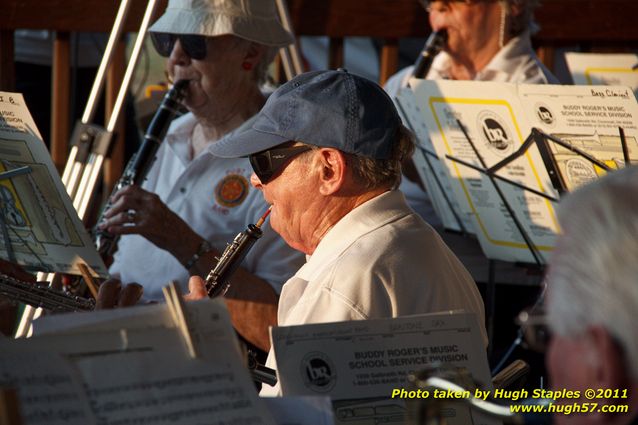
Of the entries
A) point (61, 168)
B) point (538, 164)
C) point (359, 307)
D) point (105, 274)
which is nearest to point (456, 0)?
point (538, 164)

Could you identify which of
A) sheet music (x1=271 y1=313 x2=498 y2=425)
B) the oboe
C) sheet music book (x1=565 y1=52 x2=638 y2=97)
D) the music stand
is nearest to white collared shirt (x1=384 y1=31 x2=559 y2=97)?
sheet music book (x1=565 y1=52 x2=638 y2=97)

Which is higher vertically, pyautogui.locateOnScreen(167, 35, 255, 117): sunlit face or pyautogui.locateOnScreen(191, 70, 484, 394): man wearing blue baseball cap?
pyautogui.locateOnScreen(191, 70, 484, 394): man wearing blue baseball cap

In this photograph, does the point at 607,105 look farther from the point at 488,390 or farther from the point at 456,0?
the point at 456,0

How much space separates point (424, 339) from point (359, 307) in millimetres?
235

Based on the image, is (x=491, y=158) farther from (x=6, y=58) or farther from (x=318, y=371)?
(x=6, y=58)

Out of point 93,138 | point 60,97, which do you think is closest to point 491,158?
point 93,138

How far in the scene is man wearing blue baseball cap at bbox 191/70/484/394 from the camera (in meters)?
2.13

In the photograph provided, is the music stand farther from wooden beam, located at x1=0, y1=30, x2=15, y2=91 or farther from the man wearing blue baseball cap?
the man wearing blue baseball cap

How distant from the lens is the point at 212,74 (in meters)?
3.64

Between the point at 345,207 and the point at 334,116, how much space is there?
21 cm

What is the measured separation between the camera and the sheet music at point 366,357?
185cm

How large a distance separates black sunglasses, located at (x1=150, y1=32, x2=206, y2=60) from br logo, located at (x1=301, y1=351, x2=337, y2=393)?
1.97 meters

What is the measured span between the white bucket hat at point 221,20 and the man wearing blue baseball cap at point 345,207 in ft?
3.85

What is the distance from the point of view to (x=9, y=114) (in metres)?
2.50
